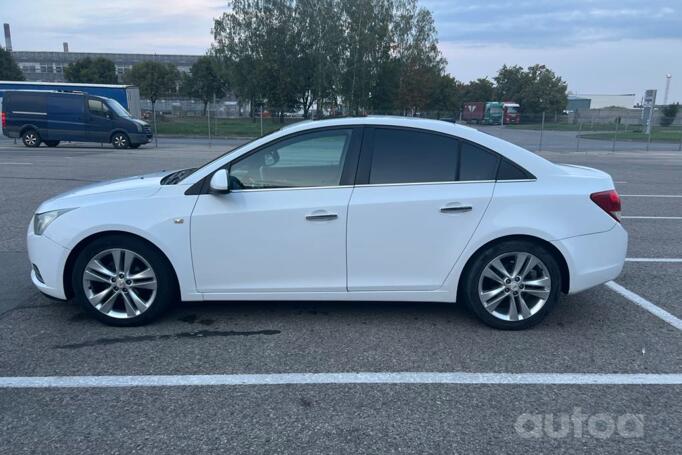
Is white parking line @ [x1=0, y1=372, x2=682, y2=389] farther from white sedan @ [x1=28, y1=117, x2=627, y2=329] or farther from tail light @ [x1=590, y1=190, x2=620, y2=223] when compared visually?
tail light @ [x1=590, y1=190, x2=620, y2=223]

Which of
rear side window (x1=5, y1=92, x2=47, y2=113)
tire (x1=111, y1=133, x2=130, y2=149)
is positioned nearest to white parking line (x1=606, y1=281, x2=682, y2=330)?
tire (x1=111, y1=133, x2=130, y2=149)

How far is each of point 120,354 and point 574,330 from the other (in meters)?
3.43

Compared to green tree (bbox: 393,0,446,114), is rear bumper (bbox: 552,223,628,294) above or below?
below

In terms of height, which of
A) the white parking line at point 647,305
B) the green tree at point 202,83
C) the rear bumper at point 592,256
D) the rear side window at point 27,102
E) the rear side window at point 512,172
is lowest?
the white parking line at point 647,305

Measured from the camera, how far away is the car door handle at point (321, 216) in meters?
4.26

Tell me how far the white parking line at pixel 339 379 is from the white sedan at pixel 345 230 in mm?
793

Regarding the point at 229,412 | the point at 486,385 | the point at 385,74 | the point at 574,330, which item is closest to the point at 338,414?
the point at 229,412

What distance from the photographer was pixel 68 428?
3.10 m

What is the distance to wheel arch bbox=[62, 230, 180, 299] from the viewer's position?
4.34 metres

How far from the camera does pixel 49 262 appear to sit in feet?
14.4

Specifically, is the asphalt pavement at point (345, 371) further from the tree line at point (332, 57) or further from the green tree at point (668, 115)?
the green tree at point (668, 115)

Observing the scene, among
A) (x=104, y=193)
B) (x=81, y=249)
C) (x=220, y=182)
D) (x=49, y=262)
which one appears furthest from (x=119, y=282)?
(x=220, y=182)

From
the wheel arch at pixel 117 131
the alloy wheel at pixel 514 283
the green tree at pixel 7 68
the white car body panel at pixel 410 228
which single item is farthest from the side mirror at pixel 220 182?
the green tree at pixel 7 68

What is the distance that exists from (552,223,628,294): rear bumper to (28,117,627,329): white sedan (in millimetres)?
11
